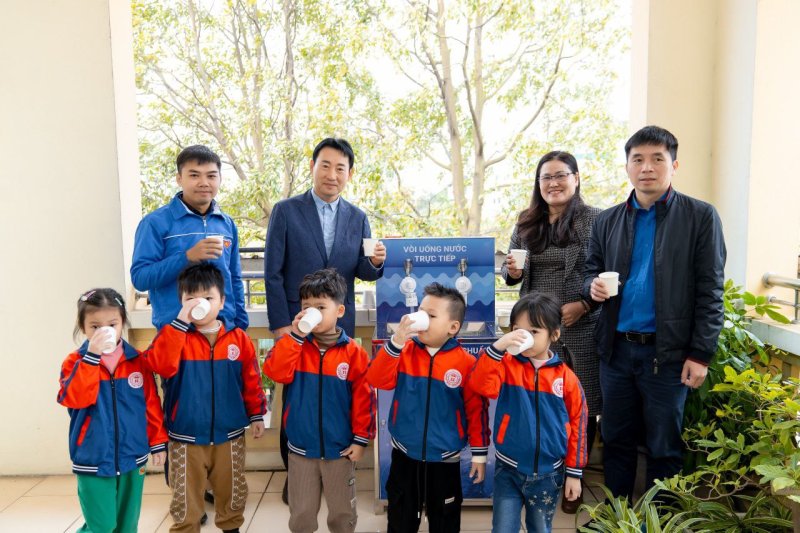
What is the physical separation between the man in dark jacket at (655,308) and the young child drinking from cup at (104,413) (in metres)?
1.74

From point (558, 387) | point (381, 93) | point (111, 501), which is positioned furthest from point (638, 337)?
point (381, 93)

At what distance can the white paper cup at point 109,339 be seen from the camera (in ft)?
5.88

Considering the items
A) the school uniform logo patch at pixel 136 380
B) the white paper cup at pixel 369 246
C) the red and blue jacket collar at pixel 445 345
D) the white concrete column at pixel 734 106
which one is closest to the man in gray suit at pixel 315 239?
the white paper cup at pixel 369 246

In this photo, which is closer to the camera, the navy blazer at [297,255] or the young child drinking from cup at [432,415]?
the young child drinking from cup at [432,415]

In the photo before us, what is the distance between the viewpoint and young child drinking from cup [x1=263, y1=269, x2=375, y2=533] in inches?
79.5

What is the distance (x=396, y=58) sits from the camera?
6.02m

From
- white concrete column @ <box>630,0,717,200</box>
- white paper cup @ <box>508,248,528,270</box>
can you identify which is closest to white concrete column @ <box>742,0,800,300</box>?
white concrete column @ <box>630,0,717,200</box>

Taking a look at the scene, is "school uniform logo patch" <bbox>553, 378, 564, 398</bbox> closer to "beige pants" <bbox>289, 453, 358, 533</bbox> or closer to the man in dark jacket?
the man in dark jacket

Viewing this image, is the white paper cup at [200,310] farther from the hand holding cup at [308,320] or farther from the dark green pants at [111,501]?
the dark green pants at [111,501]

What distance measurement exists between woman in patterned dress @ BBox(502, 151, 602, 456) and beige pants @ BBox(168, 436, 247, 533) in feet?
4.70

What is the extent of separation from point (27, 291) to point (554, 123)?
17.3 feet

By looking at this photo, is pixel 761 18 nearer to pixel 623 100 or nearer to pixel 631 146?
pixel 631 146

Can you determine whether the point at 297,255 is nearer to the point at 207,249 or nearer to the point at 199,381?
the point at 207,249

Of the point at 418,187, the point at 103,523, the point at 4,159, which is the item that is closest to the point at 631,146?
the point at 103,523
